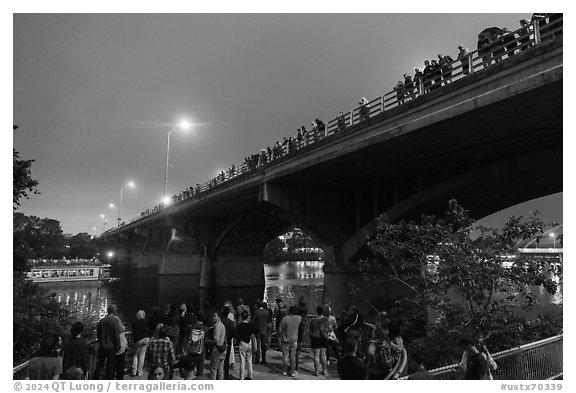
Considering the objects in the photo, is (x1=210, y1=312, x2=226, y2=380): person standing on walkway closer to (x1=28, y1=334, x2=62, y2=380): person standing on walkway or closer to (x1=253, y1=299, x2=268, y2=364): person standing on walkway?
(x1=253, y1=299, x2=268, y2=364): person standing on walkway

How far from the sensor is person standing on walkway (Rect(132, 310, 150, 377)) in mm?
8750

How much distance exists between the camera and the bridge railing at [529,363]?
6.99m

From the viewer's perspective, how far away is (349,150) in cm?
1742

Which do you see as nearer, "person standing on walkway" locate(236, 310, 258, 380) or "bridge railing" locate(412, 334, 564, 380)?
"bridge railing" locate(412, 334, 564, 380)

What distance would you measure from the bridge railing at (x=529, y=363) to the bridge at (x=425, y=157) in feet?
22.6

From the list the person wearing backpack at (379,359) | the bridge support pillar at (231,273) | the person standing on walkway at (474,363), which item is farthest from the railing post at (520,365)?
the bridge support pillar at (231,273)

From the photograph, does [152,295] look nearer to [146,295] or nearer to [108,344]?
[146,295]

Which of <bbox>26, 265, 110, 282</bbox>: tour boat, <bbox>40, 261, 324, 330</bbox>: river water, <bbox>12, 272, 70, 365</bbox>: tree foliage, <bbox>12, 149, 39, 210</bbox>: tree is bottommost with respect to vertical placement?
<bbox>40, 261, 324, 330</bbox>: river water

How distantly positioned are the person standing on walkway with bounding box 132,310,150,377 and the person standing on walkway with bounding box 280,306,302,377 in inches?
126

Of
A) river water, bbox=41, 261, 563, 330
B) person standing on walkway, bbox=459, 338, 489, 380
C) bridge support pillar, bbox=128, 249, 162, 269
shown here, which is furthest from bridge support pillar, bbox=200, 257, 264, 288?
person standing on walkway, bbox=459, 338, 489, 380

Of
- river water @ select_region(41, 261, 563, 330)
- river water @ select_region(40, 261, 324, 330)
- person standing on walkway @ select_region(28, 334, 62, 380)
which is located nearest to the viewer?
person standing on walkway @ select_region(28, 334, 62, 380)

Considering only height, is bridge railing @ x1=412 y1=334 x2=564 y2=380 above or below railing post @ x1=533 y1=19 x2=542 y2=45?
below
